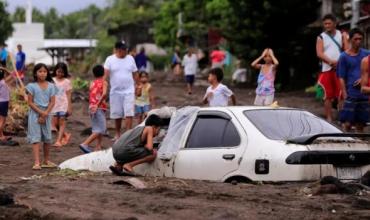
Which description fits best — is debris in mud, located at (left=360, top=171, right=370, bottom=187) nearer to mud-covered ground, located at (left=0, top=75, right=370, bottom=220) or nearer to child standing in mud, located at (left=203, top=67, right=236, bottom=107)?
mud-covered ground, located at (left=0, top=75, right=370, bottom=220)

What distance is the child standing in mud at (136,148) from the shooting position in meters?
11.0

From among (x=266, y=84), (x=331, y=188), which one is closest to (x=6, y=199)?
(x=331, y=188)

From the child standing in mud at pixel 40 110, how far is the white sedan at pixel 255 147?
216cm

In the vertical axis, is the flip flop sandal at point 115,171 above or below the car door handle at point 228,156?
below

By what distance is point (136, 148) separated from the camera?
36.3 feet

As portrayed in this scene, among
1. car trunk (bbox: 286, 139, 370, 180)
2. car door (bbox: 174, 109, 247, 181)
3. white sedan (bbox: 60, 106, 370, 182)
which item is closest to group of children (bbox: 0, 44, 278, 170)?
white sedan (bbox: 60, 106, 370, 182)

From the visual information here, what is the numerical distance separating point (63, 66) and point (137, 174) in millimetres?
6048

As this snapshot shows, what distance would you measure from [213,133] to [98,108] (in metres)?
4.78

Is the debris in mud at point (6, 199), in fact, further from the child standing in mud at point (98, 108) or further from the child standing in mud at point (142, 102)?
the child standing in mud at point (142, 102)

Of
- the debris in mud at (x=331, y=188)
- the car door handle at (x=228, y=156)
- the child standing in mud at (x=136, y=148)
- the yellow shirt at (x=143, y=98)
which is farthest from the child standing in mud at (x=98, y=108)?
the debris in mud at (x=331, y=188)

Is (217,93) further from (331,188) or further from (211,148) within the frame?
(331,188)

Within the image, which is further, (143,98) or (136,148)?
(143,98)

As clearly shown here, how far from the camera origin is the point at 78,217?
7.89 meters

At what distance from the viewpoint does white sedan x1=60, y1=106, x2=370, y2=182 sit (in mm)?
9562
